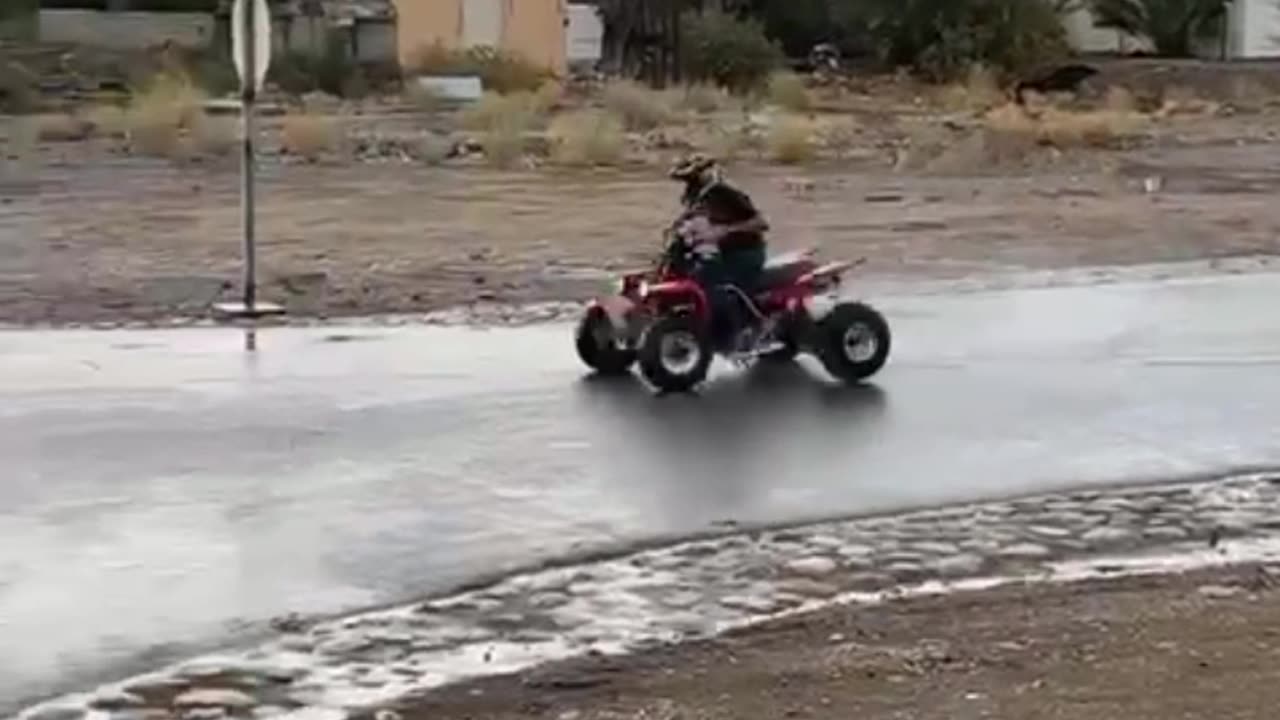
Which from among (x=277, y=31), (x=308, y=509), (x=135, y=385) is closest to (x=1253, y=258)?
(x=135, y=385)

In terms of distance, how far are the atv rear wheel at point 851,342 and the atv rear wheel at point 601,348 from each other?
1.13 metres

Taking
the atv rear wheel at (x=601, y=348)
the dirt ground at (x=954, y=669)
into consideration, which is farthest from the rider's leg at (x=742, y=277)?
the dirt ground at (x=954, y=669)

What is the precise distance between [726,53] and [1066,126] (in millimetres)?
22554

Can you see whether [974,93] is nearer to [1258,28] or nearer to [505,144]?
[1258,28]

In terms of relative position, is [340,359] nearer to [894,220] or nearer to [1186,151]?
[894,220]

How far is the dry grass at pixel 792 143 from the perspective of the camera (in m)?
40.3

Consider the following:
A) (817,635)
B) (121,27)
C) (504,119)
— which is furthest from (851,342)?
(121,27)

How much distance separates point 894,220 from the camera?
2994cm

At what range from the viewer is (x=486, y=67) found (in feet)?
207

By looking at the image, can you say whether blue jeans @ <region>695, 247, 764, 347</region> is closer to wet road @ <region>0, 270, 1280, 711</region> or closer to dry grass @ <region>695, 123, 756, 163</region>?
wet road @ <region>0, 270, 1280, 711</region>

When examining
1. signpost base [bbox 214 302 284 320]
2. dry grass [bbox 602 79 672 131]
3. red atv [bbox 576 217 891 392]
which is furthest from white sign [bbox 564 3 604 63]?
red atv [bbox 576 217 891 392]

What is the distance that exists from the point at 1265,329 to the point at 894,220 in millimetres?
11426

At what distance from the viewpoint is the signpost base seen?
20266mm

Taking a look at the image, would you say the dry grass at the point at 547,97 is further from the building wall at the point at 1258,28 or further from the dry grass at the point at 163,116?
the building wall at the point at 1258,28
